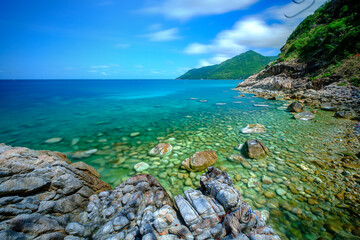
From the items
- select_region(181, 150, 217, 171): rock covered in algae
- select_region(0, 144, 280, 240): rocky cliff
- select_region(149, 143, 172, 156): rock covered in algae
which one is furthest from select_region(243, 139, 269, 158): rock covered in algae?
select_region(149, 143, 172, 156): rock covered in algae

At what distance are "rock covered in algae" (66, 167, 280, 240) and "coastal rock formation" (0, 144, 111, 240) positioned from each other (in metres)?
0.37

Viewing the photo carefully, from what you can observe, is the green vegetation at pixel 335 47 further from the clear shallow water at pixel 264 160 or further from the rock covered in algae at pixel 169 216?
the rock covered in algae at pixel 169 216

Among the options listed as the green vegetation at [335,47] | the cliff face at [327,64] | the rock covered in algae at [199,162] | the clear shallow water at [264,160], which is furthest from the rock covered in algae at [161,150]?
the green vegetation at [335,47]

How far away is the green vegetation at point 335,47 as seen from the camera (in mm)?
22766

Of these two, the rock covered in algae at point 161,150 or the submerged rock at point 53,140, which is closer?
the rock covered in algae at point 161,150

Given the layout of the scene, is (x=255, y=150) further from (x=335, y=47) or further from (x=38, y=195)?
(x=335, y=47)

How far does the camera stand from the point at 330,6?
3738 centimetres

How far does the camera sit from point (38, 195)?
3535 millimetres

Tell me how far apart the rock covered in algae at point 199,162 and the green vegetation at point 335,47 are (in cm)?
2696

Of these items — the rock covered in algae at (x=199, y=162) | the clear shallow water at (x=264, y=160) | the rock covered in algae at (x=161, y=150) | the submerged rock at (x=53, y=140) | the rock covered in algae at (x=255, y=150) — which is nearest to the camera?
the clear shallow water at (x=264, y=160)

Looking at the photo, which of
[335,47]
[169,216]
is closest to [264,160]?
[169,216]

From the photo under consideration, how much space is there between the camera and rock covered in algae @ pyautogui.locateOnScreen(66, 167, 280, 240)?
3.08 metres

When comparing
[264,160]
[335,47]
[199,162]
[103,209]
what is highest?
[335,47]

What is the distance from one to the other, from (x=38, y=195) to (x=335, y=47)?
42.5 meters
